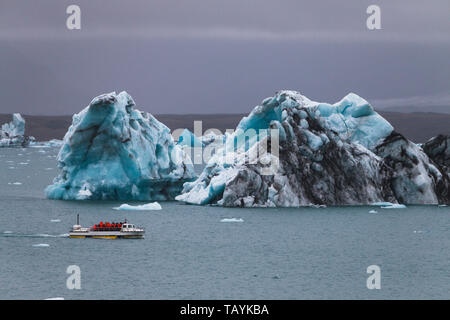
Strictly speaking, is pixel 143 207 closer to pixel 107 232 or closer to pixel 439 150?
pixel 107 232

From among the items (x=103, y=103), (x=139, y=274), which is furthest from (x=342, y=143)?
(x=139, y=274)

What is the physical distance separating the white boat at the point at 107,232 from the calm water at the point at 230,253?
0.58m

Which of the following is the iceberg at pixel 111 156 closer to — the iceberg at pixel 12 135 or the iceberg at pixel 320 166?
the iceberg at pixel 320 166

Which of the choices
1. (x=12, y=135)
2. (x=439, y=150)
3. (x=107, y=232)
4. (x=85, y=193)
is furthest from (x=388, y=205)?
(x=12, y=135)

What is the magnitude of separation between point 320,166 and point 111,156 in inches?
476

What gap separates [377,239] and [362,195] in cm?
940

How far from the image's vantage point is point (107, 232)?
39031 millimetres

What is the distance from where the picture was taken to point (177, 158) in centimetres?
5434

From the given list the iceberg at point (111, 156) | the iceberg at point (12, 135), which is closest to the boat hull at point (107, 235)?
→ the iceberg at point (111, 156)

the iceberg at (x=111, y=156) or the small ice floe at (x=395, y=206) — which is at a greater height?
the iceberg at (x=111, y=156)

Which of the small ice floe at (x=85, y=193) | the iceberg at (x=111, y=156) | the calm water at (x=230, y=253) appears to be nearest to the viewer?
the calm water at (x=230, y=253)

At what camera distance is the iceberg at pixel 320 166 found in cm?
4728
